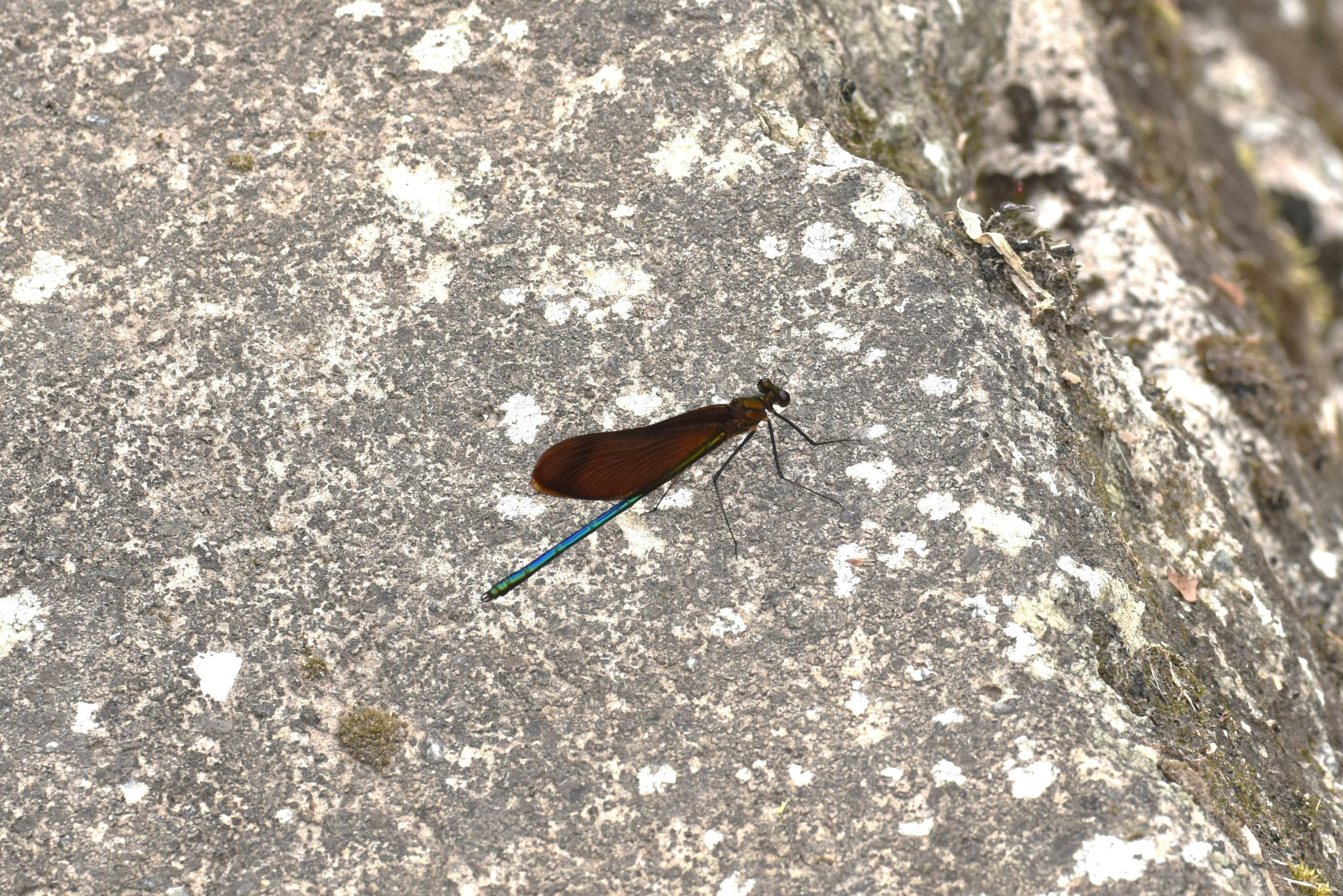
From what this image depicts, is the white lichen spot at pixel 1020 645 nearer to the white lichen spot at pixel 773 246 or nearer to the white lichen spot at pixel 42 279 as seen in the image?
the white lichen spot at pixel 773 246

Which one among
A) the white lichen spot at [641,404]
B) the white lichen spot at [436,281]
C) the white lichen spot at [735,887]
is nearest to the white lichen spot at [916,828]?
the white lichen spot at [735,887]

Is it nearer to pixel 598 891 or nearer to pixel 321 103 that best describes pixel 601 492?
pixel 598 891

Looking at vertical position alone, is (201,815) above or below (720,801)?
below

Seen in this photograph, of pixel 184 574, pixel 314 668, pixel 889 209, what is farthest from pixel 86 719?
pixel 889 209

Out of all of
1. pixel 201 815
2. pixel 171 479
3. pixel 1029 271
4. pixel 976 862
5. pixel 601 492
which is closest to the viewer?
pixel 976 862

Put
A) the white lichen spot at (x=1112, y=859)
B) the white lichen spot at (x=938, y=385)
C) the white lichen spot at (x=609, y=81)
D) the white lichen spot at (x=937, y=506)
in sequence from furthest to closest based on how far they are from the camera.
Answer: the white lichen spot at (x=609, y=81), the white lichen spot at (x=938, y=385), the white lichen spot at (x=937, y=506), the white lichen spot at (x=1112, y=859)

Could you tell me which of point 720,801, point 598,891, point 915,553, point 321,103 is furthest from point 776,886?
point 321,103
